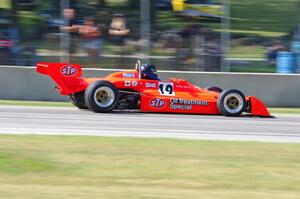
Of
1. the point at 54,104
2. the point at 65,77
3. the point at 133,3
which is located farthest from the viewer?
the point at 133,3

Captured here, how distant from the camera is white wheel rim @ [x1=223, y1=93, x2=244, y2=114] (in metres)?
15.2

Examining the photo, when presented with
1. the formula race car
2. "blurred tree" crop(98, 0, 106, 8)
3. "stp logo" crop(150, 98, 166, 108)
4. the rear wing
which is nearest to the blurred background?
"blurred tree" crop(98, 0, 106, 8)

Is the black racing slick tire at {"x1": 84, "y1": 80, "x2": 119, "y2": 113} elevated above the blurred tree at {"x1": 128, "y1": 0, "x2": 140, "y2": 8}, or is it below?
below

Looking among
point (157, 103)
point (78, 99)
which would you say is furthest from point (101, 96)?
point (157, 103)

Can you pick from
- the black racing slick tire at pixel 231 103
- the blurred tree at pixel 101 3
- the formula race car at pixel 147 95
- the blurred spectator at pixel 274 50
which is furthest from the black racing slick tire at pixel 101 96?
the blurred spectator at pixel 274 50

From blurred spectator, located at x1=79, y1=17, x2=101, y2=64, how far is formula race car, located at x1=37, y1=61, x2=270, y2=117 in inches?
130

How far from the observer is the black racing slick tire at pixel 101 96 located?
14559mm

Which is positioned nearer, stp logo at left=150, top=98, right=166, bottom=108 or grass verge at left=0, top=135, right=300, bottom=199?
grass verge at left=0, top=135, right=300, bottom=199

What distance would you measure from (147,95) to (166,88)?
1.59ft

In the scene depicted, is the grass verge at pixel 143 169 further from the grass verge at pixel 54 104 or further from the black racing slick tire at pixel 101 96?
the grass verge at pixel 54 104

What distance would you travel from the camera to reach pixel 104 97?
48.5 ft

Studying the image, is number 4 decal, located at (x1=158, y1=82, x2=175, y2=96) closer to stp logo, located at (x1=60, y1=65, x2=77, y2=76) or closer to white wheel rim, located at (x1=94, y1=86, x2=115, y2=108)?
white wheel rim, located at (x1=94, y1=86, x2=115, y2=108)

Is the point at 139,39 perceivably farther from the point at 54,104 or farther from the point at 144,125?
the point at 144,125

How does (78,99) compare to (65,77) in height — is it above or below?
below
